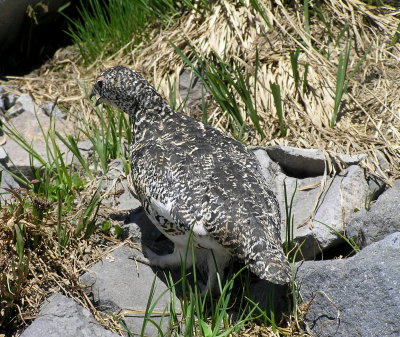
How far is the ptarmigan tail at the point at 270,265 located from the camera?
3.92 meters

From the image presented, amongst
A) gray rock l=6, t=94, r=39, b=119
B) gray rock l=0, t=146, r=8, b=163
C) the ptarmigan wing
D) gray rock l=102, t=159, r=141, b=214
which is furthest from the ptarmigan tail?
gray rock l=6, t=94, r=39, b=119

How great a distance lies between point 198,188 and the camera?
4402 mm

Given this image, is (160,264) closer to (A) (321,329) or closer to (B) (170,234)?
(B) (170,234)

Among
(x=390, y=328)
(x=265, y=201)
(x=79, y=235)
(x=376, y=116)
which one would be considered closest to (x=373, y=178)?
(x=376, y=116)

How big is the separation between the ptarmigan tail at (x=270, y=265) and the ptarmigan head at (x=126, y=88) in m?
1.79

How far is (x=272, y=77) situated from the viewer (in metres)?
6.16

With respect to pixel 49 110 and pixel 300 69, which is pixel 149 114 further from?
pixel 49 110

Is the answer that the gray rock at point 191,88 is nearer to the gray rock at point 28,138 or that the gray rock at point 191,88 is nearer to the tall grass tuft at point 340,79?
the gray rock at point 28,138

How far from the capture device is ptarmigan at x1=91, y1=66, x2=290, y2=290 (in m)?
4.13

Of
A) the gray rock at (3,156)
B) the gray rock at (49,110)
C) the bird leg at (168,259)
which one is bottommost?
the bird leg at (168,259)

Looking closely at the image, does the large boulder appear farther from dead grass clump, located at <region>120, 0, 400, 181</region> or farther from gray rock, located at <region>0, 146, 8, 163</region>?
gray rock, located at <region>0, 146, 8, 163</region>

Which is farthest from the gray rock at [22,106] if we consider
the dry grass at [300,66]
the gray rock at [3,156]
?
the gray rock at [3,156]

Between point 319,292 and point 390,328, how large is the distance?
1.71 ft

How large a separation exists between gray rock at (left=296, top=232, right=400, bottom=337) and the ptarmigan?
376 millimetres
